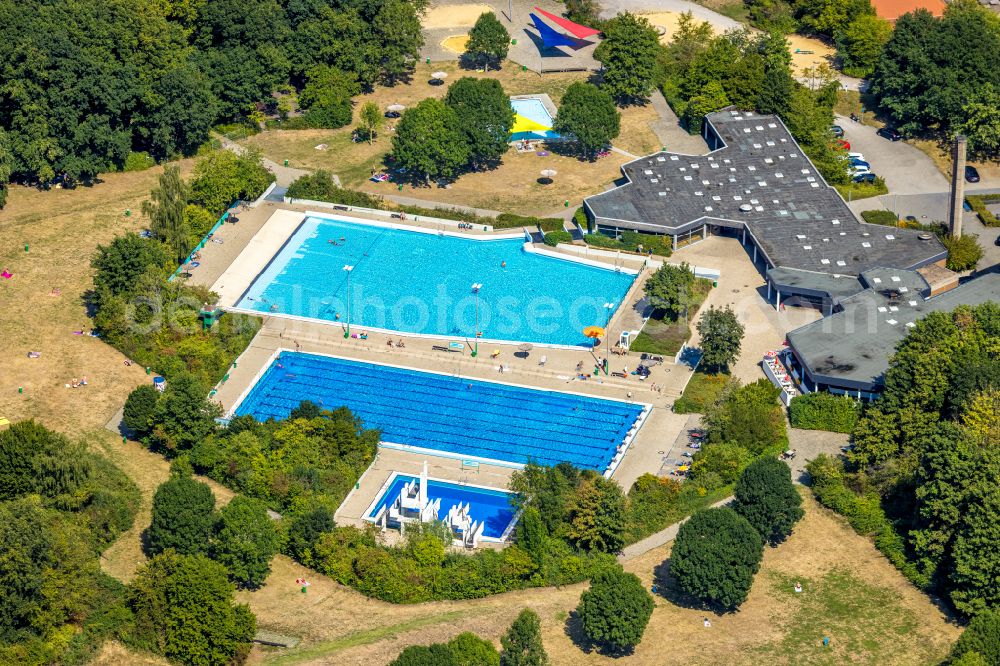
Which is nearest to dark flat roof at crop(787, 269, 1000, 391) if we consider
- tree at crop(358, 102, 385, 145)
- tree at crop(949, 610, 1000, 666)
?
tree at crop(949, 610, 1000, 666)

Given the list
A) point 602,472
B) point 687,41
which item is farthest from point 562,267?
point 687,41

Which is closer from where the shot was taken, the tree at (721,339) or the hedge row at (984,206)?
the tree at (721,339)

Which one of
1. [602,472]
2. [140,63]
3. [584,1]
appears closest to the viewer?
[602,472]

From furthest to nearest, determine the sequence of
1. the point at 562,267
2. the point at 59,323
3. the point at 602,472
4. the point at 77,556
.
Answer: the point at 562,267 < the point at 59,323 < the point at 602,472 < the point at 77,556

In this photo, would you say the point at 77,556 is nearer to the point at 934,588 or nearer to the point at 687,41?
the point at 934,588

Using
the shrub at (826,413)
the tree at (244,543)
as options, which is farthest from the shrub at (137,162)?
the shrub at (826,413)

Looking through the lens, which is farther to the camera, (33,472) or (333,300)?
(333,300)

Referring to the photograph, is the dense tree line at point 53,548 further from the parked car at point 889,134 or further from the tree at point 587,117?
the parked car at point 889,134
